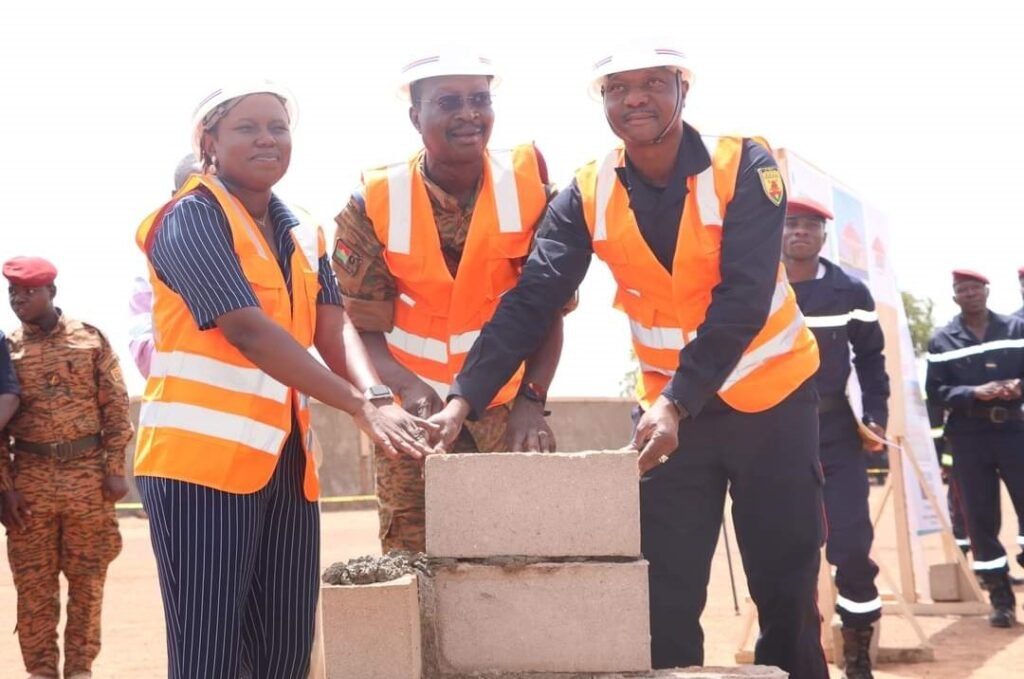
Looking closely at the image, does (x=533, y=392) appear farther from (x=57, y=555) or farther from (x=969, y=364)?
(x=969, y=364)

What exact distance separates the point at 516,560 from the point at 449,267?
56.8 inches

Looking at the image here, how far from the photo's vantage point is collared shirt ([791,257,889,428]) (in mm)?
7641

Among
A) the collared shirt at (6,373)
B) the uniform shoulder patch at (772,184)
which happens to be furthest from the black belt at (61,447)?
the uniform shoulder patch at (772,184)

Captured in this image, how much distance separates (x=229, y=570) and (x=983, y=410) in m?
7.35

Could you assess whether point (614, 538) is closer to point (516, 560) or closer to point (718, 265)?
point (516, 560)

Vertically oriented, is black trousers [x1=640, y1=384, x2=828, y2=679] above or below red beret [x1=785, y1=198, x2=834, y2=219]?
below

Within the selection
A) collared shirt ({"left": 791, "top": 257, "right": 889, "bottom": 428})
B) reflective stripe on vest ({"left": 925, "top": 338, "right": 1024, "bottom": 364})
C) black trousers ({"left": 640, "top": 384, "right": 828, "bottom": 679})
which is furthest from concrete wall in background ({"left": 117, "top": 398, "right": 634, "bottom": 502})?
black trousers ({"left": 640, "top": 384, "right": 828, "bottom": 679})

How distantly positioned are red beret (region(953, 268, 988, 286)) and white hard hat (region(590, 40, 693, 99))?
649 centimetres

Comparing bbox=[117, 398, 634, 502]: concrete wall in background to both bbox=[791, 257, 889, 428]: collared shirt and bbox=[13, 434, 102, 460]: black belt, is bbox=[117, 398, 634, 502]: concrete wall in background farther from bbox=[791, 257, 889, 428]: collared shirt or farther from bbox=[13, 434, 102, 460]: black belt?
bbox=[791, 257, 889, 428]: collared shirt

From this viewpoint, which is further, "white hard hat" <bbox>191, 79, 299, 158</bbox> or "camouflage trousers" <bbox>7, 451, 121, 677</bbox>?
"camouflage trousers" <bbox>7, 451, 121, 677</bbox>

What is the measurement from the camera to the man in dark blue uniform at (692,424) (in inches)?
184

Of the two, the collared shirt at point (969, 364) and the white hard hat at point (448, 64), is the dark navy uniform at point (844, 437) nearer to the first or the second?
the collared shirt at point (969, 364)

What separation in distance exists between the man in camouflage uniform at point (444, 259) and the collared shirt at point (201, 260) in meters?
1.13

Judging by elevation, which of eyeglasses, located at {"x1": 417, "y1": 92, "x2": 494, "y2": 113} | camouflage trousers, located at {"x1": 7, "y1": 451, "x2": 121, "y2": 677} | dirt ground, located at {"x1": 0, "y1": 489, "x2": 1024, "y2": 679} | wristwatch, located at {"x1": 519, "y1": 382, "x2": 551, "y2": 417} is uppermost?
eyeglasses, located at {"x1": 417, "y1": 92, "x2": 494, "y2": 113}
